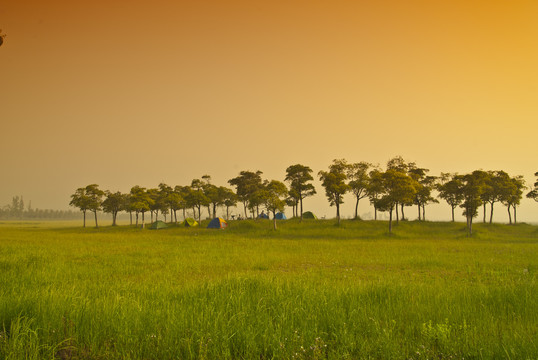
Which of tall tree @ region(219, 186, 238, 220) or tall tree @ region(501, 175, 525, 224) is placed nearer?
tall tree @ region(501, 175, 525, 224)

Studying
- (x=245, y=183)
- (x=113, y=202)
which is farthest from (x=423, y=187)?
(x=113, y=202)

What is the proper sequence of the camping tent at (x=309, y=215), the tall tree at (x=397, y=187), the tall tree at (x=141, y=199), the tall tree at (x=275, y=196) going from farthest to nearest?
the camping tent at (x=309, y=215), the tall tree at (x=141, y=199), the tall tree at (x=275, y=196), the tall tree at (x=397, y=187)

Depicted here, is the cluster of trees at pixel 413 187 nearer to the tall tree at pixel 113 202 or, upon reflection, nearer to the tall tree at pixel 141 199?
the tall tree at pixel 141 199

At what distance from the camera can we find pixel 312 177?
209 feet

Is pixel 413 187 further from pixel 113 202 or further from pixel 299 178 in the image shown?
pixel 113 202

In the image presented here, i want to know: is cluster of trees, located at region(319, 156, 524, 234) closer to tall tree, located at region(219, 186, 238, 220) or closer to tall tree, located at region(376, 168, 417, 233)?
tall tree, located at region(376, 168, 417, 233)

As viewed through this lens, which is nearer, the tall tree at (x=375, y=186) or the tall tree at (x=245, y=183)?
the tall tree at (x=375, y=186)

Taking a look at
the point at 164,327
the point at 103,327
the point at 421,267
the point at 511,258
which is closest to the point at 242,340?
the point at 164,327

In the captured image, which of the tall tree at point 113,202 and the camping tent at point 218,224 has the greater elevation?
the tall tree at point 113,202

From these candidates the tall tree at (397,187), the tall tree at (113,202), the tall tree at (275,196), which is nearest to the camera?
the tall tree at (397,187)

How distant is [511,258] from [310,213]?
221ft

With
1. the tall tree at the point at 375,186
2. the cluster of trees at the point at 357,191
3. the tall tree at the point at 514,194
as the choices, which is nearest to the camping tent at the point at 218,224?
the cluster of trees at the point at 357,191

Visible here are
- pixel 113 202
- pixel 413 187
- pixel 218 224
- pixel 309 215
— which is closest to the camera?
pixel 413 187

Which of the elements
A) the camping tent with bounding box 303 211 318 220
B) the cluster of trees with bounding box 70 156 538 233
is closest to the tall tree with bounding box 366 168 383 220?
the cluster of trees with bounding box 70 156 538 233
